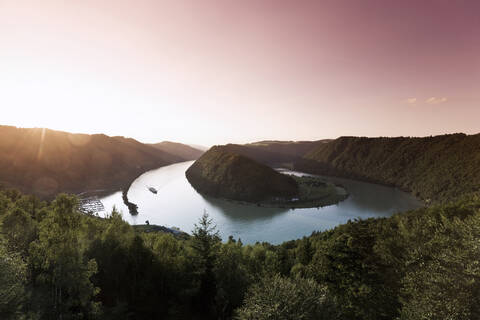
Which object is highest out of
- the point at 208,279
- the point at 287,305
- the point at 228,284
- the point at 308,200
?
the point at 287,305

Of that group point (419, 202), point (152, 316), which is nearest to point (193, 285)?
point (152, 316)

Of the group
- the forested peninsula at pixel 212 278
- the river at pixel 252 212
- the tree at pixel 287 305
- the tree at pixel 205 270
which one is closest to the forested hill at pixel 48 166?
the river at pixel 252 212

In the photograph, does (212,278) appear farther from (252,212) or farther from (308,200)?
(308,200)

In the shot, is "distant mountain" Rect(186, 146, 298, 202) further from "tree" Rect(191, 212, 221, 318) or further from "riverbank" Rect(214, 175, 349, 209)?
"tree" Rect(191, 212, 221, 318)

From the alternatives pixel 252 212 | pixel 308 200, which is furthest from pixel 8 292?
pixel 308 200

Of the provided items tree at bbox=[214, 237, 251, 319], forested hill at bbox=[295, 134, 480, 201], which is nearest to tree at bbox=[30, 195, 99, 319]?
tree at bbox=[214, 237, 251, 319]

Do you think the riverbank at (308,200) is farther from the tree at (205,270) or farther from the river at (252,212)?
the tree at (205,270)
